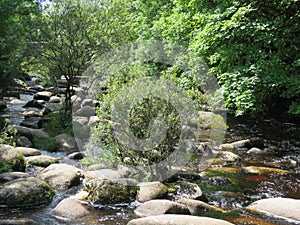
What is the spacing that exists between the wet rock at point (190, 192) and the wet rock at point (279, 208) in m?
0.89

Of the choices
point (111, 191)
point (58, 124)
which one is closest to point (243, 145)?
point (111, 191)

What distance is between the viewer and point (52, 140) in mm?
10414

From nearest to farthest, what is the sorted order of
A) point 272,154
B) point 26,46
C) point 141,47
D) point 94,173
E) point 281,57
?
1. point 94,173
2. point 281,57
3. point 272,154
4. point 26,46
5. point 141,47

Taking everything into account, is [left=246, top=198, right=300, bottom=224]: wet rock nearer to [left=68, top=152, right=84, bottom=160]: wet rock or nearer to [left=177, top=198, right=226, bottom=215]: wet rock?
[left=177, top=198, right=226, bottom=215]: wet rock

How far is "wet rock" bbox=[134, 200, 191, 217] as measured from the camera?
5285mm

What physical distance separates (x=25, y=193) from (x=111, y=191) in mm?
1583

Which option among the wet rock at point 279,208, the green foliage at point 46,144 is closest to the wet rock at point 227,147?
the wet rock at point 279,208

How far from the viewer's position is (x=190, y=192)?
6.25 m

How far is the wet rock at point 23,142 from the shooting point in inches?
400

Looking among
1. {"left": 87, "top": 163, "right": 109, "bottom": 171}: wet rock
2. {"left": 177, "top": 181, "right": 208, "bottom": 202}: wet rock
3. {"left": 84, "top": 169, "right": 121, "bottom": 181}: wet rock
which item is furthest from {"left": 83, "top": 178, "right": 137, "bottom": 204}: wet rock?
{"left": 177, "top": 181, "right": 208, "bottom": 202}: wet rock

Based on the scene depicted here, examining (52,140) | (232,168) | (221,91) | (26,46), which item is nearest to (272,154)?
(232,168)

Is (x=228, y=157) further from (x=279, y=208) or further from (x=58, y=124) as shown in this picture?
(x=58, y=124)

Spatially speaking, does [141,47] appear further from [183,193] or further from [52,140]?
[183,193]

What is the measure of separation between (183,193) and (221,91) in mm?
3701
